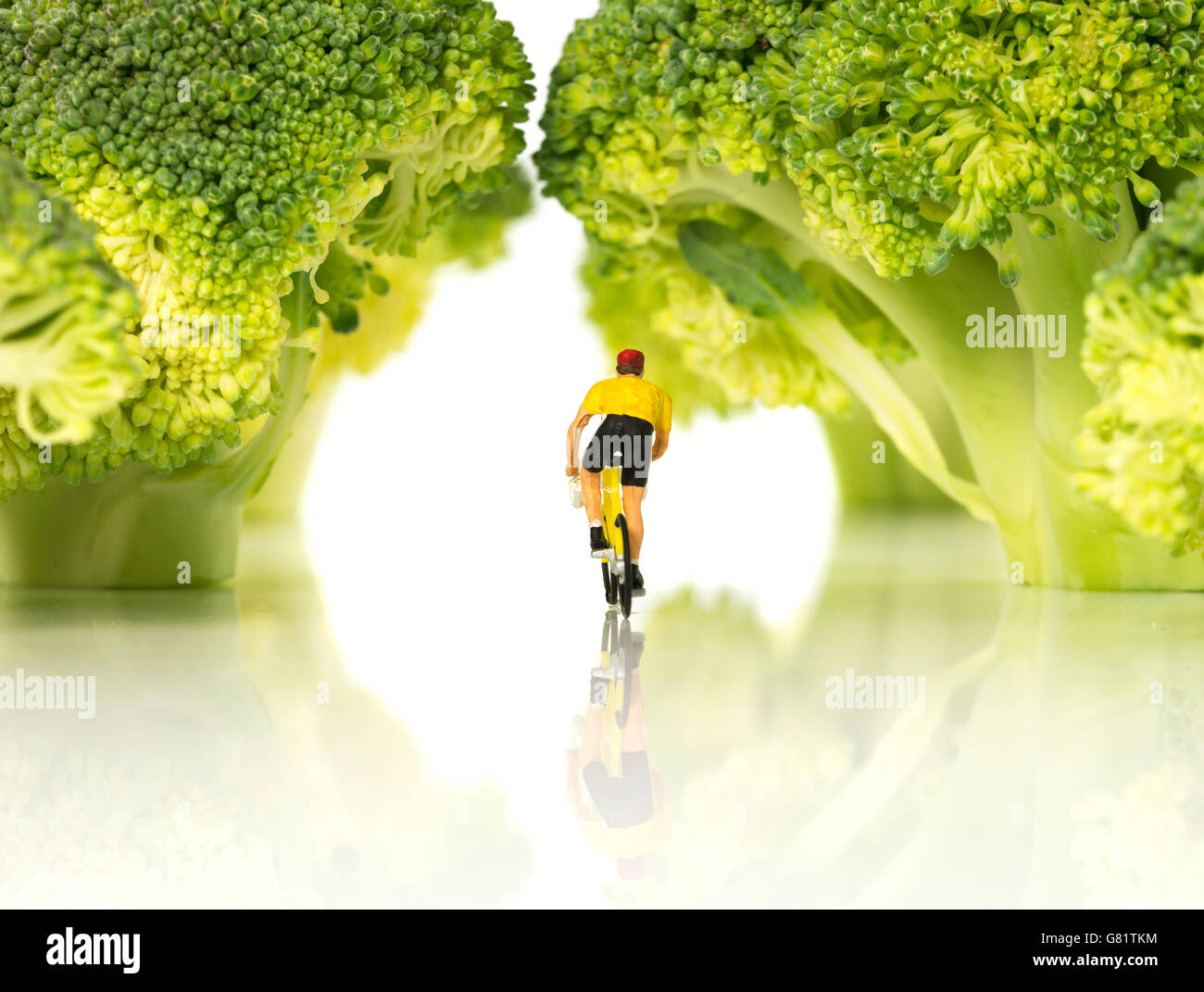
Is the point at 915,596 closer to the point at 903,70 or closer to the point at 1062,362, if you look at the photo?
the point at 1062,362

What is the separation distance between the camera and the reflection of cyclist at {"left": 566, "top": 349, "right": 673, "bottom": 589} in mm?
2918

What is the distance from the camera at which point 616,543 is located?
2992 millimetres

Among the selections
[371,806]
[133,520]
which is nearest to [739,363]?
[133,520]

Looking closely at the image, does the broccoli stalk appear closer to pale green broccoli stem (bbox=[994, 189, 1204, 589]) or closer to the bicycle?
the bicycle

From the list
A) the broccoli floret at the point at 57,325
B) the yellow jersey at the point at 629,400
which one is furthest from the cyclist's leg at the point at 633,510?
the broccoli floret at the point at 57,325

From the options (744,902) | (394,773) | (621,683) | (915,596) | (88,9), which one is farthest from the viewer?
(915,596)

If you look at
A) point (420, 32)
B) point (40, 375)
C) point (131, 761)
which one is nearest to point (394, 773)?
point (131, 761)

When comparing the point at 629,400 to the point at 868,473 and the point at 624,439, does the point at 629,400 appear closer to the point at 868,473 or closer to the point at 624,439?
the point at 624,439

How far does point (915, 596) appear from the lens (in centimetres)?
315

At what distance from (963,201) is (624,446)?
0.95m

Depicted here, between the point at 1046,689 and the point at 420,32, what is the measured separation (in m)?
1.93

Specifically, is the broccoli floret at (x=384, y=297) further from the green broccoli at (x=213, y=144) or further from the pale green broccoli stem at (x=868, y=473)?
the pale green broccoli stem at (x=868, y=473)

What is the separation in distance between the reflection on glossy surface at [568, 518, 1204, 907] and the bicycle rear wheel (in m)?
0.10

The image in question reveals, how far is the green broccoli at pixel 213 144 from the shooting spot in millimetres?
2408
